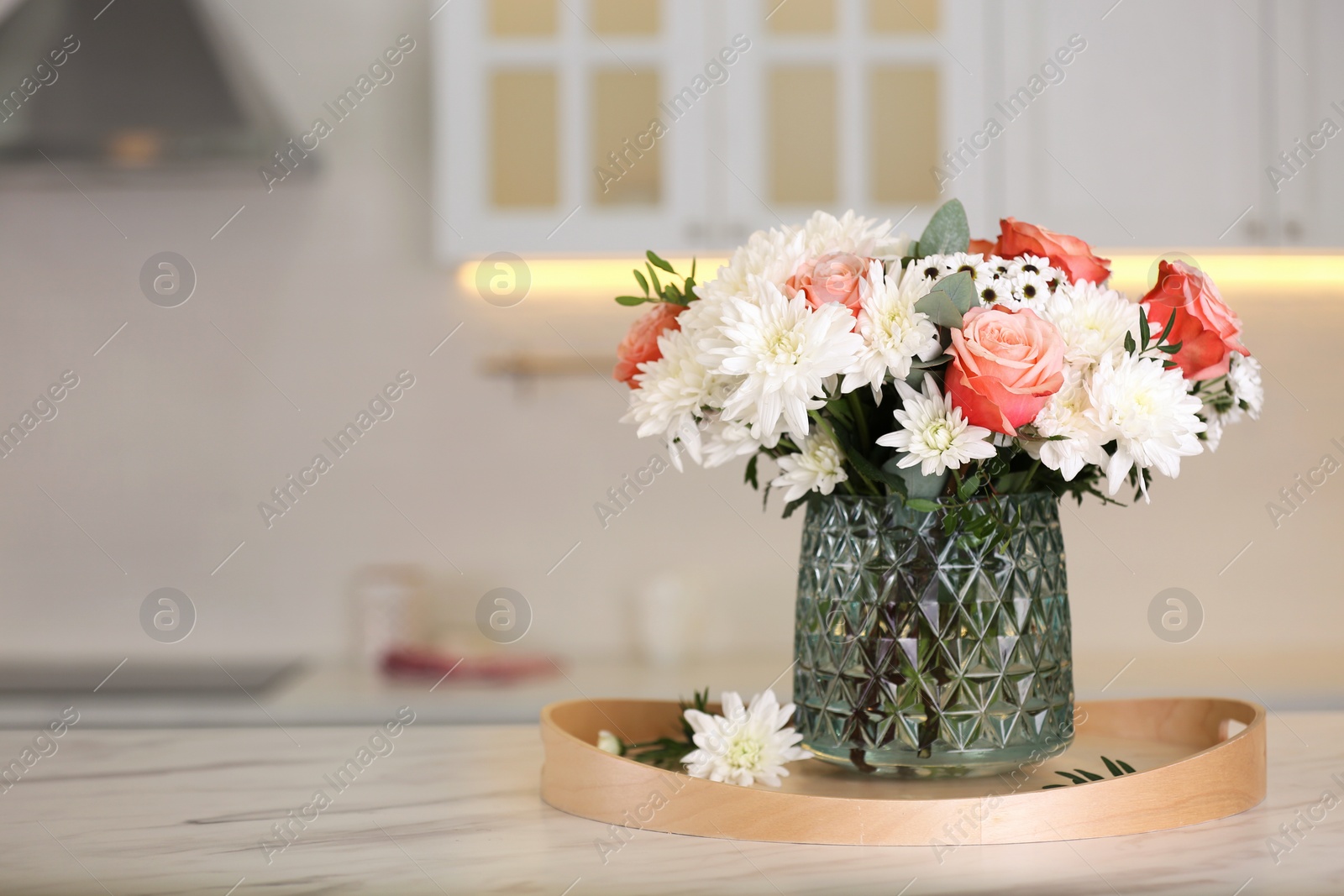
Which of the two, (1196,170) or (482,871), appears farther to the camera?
(1196,170)

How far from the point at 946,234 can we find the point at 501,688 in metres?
1.51

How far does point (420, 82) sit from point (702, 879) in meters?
2.04

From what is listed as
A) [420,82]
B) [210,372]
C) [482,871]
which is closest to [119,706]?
[210,372]

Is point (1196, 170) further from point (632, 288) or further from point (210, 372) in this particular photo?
point (210, 372)

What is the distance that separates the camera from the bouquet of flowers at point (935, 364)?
0.64m

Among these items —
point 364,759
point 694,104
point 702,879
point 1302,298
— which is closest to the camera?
point 702,879

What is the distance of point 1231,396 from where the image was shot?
2.59 feet

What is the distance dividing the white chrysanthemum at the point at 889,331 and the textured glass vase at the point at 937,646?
113 mm

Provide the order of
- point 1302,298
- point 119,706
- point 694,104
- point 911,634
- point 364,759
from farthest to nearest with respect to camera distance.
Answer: point 1302,298 < point 694,104 < point 119,706 < point 364,759 < point 911,634

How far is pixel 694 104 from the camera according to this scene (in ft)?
6.67

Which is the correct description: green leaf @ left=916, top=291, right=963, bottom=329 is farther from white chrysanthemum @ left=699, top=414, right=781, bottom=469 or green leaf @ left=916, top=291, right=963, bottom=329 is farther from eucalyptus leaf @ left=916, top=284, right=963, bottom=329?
white chrysanthemum @ left=699, top=414, right=781, bottom=469

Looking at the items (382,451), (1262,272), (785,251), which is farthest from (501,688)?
(1262,272)

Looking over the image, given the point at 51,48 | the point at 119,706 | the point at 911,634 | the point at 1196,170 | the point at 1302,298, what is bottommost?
the point at 119,706

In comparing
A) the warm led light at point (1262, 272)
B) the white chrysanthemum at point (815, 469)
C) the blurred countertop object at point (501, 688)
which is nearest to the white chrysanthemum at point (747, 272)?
the white chrysanthemum at point (815, 469)
